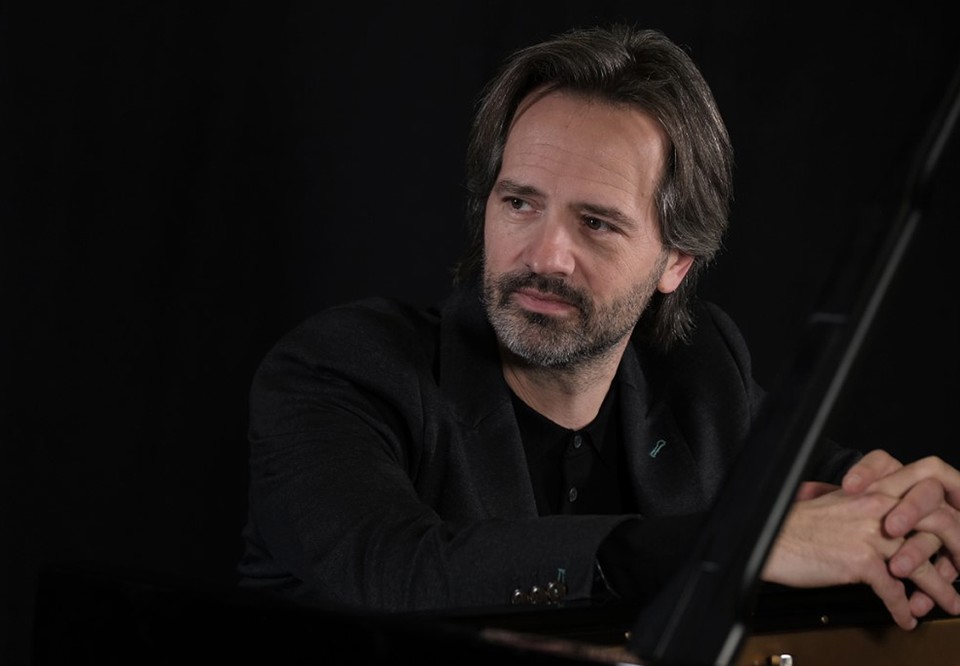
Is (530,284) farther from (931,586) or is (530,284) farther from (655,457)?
(931,586)

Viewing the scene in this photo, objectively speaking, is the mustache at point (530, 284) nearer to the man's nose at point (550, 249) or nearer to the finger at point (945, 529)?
the man's nose at point (550, 249)

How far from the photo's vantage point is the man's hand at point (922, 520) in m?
1.78

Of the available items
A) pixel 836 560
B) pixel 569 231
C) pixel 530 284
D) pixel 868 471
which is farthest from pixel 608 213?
pixel 836 560

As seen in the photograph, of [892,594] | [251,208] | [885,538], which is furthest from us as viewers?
[251,208]

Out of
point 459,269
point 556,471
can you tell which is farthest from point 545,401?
point 459,269

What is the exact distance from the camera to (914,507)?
1901 millimetres

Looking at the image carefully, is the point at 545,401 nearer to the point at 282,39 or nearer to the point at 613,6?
the point at 282,39

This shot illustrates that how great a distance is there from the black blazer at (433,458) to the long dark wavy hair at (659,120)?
15cm

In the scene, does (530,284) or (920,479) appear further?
(530,284)

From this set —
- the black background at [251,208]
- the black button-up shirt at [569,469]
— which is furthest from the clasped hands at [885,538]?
the black background at [251,208]

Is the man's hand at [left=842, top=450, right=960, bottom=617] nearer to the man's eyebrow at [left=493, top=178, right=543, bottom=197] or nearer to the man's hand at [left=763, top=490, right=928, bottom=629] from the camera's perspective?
the man's hand at [left=763, top=490, right=928, bottom=629]

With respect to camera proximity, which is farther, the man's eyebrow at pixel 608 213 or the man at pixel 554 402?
the man's eyebrow at pixel 608 213

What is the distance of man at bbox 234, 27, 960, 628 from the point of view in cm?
186

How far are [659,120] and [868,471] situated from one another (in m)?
0.94
